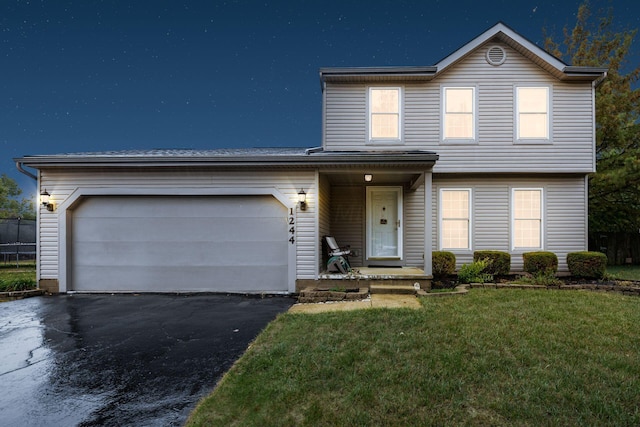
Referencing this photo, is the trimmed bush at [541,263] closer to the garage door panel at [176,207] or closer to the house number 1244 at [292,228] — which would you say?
the house number 1244 at [292,228]

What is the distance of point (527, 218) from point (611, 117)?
21.6 ft

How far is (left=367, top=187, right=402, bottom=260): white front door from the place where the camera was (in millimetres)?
9414

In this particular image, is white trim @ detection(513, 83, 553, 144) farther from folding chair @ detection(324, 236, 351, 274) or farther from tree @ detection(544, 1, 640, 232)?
folding chair @ detection(324, 236, 351, 274)

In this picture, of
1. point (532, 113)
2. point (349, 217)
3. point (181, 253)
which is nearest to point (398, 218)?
point (349, 217)

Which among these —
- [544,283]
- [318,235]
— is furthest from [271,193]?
[544,283]

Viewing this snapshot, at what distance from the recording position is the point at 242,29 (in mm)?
67562

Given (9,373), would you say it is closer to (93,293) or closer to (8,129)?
(93,293)

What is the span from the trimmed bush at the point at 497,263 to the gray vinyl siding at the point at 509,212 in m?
0.60

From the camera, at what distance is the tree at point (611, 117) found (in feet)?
38.6

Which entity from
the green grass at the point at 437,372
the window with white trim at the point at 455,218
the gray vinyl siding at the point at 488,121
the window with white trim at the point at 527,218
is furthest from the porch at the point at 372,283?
the window with white trim at the point at 527,218

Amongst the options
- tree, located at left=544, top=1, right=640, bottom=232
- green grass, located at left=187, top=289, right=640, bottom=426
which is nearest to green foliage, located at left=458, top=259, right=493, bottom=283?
green grass, located at left=187, top=289, right=640, bottom=426

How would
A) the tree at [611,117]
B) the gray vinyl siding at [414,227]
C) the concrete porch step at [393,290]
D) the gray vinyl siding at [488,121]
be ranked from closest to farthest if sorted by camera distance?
the concrete porch step at [393,290]
the gray vinyl siding at [488,121]
the gray vinyl siding at [414,227]
the tree at [611,117]

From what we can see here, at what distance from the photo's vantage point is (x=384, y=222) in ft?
31.1

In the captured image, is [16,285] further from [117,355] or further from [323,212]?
[323,212]
